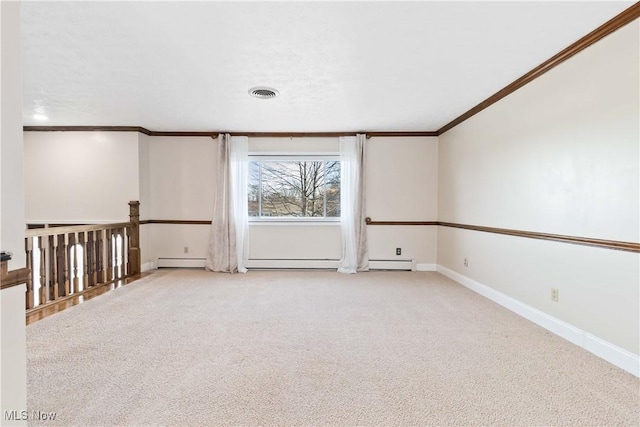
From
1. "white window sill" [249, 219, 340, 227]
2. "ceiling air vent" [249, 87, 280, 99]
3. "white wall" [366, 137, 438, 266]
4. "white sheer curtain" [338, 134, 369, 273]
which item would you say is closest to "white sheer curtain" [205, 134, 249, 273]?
"white window sill" [249, 219, 340, 227]

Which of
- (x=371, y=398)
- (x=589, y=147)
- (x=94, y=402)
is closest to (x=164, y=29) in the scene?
(x=94, y=402)

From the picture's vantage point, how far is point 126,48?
233 cm

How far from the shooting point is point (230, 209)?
16.2ft

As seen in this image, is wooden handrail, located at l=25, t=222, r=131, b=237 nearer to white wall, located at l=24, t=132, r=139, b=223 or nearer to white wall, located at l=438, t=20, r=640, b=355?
white wall, located at l=24, t=132, r=139, b=223

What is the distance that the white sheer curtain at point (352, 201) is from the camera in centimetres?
491

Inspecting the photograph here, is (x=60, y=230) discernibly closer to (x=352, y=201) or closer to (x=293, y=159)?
(x=293, y=159)

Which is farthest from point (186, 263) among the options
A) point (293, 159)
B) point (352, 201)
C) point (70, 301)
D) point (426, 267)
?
point (426, 267)

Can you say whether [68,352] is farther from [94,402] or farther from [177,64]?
[177,64]

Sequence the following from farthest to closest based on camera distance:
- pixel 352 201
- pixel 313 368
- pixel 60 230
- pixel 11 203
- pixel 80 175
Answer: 1. pixel 352 201
2. pixel 80 175
3. pixel 60 230
4. pixel 313 368
5. pixel 11 203

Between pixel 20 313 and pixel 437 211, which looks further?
pixel 437 211

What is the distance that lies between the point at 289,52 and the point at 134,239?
148 inches

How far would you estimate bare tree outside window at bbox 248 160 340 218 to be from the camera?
17.0ft

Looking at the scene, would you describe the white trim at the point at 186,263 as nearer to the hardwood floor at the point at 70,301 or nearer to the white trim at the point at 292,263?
the hardwood floor at the point at 70,301

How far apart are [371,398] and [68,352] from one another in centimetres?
209
